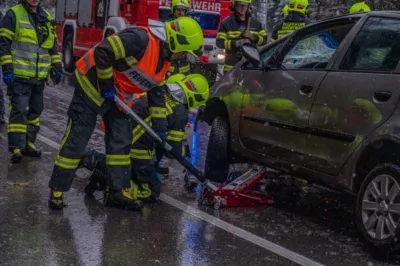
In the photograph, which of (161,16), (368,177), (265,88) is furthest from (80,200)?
(161,16)

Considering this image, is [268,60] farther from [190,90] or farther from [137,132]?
[137,132]

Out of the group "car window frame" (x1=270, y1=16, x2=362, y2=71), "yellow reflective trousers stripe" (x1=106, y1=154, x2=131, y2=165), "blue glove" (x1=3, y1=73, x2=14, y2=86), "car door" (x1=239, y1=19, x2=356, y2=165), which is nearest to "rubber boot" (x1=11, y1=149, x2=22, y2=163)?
"blue glove" (x1=3, y1=73, x2=14, y2=86)

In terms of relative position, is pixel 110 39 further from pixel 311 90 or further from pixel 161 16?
pixel 161 16

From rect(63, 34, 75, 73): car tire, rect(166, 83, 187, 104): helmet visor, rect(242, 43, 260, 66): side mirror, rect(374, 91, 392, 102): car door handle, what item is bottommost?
rect(63, 34, 75, 73): car tire

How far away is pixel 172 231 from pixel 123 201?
691mm

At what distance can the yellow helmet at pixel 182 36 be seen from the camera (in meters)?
5.68

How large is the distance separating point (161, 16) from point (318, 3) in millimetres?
6250

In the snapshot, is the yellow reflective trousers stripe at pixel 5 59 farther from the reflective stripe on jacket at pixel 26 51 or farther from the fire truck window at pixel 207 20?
the fire truck window at pixel 207 20

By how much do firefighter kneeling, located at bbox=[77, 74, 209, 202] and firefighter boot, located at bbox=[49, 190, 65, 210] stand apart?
1.62 feet

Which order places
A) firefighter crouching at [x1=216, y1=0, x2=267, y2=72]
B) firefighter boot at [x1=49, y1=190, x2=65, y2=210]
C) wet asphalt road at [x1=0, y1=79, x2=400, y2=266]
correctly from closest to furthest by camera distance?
wet asphalt road at [x1=0, y1=79, x2=400, y2=266] → firefighter boot at [x1=49, y1=190, x2=65, y2=210] → firefighter crouching at [x1=216, y1=0, x2=267, y2=72]

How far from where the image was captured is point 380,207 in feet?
16.7

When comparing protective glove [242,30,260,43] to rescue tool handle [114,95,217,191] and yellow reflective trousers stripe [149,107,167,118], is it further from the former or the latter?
yellow reflective trousers stripe [149,107,167,118]

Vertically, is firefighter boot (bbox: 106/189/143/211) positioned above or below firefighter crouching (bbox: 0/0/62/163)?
below

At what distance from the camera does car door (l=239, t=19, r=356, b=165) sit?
592 centimetres
